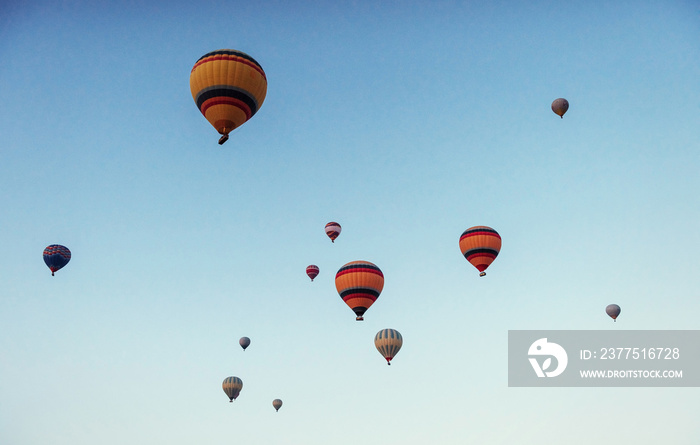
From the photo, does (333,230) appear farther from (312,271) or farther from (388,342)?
(388,342)

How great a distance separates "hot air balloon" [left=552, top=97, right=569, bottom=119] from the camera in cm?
3728

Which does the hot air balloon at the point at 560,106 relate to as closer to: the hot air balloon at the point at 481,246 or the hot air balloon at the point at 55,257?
the hot air balloon at the point at 481,246

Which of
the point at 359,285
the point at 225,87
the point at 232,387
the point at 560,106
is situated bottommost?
the point at 359,285

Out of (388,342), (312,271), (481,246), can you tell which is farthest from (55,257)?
(481,246)

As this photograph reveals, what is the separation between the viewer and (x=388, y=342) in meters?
37.2

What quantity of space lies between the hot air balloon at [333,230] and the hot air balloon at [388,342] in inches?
382

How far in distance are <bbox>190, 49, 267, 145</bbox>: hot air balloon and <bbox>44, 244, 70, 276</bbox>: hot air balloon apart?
24.8 metres

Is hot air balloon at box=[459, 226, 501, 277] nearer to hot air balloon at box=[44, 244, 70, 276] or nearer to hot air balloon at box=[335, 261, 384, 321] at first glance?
hot air balloon at box=[335, 261, 384, 321]

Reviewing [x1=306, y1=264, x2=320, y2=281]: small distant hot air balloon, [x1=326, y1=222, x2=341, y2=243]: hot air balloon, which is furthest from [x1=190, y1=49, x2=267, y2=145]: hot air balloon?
[x1=306, y1=264, x2=320, y2=281]: small distant hot air balloon

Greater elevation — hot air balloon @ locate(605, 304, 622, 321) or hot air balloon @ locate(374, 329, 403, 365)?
hot air balloon @ locate(605, 304, 622, 321)

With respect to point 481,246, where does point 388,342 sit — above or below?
below

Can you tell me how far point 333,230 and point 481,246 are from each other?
1429 centimetres

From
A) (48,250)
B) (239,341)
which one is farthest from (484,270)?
(48,250)

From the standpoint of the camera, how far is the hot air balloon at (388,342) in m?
36.7
